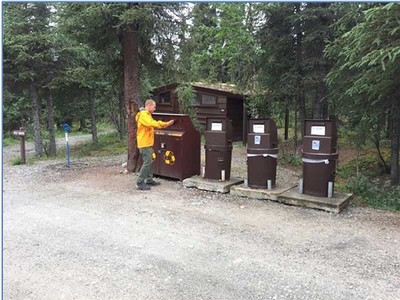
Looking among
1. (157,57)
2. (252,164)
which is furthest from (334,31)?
(252,164)

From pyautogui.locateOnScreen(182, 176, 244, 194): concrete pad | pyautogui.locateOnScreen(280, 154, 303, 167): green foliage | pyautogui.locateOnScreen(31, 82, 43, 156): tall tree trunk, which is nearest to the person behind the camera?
pyautogui.locateOnScreen(182, 176, 244, 194): concrete pad

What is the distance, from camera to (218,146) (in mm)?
7160

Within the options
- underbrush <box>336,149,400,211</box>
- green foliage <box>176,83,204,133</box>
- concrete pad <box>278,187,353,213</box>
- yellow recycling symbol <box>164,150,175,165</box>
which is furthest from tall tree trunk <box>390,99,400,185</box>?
green foliage <box>176,83,204,133</box>

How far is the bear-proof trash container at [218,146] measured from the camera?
7.12 metres

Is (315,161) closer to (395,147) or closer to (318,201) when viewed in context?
(318,201)

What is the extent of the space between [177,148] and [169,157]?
0.33 m

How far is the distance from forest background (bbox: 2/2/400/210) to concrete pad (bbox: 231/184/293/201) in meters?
1.55

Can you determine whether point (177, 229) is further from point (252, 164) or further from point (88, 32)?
point (88, 32)

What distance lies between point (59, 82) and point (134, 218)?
371 inches

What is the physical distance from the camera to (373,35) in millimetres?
5359

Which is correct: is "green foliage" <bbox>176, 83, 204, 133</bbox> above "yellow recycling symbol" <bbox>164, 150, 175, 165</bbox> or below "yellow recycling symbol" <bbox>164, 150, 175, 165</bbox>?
above

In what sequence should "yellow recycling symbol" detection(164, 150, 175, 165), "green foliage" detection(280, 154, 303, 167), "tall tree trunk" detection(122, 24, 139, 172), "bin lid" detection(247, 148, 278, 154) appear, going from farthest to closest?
1. "green foliage" detection(280, 154, 303, 167)
2. "tall tree trunk" detection(122, 24, 139, 172)
3. "yellow recycling symbol" detection(164, 150, 175, 165)
4. "bin lid" detection(247, 148, 278, 154)

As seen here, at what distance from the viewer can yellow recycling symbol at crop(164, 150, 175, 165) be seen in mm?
7793

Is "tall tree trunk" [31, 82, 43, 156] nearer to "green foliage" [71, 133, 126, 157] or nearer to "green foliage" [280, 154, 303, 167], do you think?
"green foliage" [71, 133, 126, 157]
